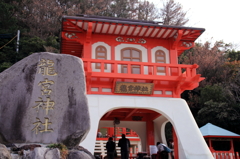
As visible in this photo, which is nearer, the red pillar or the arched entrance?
the red pillar

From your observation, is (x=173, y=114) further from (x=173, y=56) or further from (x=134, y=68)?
(x=173, y=56)

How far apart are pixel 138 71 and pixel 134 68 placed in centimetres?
20

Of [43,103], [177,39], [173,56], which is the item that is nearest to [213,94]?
[173,56]

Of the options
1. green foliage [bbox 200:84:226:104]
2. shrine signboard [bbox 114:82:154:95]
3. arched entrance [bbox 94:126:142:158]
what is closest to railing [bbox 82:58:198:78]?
shrine signboard [bbox 114:82:154:95]

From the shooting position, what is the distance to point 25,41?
2011cm

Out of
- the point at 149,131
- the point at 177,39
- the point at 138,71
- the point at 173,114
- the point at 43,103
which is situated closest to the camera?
the point at 43,103

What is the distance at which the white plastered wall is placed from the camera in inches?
371

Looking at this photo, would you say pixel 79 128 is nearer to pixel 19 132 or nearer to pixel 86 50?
pixel 19 132

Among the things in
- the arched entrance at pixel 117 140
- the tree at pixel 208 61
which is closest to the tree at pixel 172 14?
the tree at pixel 208 61

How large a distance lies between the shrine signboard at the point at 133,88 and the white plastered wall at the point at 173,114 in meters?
0.32

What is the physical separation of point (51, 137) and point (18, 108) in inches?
34.2

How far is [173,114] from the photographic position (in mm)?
10156

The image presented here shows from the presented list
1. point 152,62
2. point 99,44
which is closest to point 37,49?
point 99,44

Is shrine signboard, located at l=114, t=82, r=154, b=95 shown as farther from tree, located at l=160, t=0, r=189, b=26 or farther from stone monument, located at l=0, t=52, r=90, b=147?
tree, located at l=160, t=0, r=189, b=26
